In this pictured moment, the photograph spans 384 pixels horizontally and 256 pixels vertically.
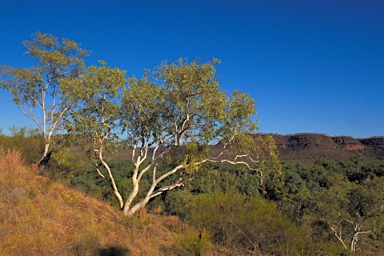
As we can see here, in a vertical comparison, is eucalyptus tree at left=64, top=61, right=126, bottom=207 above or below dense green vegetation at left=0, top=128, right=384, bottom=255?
above

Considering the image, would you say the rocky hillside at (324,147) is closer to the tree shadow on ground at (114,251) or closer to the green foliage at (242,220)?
the green foliage at (242,220)

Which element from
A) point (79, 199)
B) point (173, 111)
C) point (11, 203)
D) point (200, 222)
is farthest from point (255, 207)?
point (11, 203)

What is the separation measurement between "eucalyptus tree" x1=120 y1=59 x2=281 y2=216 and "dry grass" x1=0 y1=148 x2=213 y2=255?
2.28 metres

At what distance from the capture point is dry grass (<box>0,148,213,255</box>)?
6.41m

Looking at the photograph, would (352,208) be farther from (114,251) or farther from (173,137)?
(114,251)

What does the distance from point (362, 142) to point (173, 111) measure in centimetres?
10770

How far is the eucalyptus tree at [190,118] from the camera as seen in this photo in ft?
39.5

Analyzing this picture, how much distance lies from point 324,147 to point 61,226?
301ft

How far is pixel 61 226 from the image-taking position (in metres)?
7.83

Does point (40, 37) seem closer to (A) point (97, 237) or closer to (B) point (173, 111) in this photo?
(B) point (173, 111)

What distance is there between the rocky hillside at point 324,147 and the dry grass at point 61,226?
219 feet

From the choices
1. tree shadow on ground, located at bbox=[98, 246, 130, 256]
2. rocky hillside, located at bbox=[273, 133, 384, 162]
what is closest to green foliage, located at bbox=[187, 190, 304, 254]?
tree shadow on ground, located at bbox=[98, 246, 130, 256]

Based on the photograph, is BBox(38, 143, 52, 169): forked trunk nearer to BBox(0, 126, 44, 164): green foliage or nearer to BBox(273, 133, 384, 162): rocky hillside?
BBox(0, 126, 44, 164): green foliage

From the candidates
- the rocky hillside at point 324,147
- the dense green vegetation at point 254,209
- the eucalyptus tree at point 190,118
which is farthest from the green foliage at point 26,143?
the rocky hillside at point 324,147
